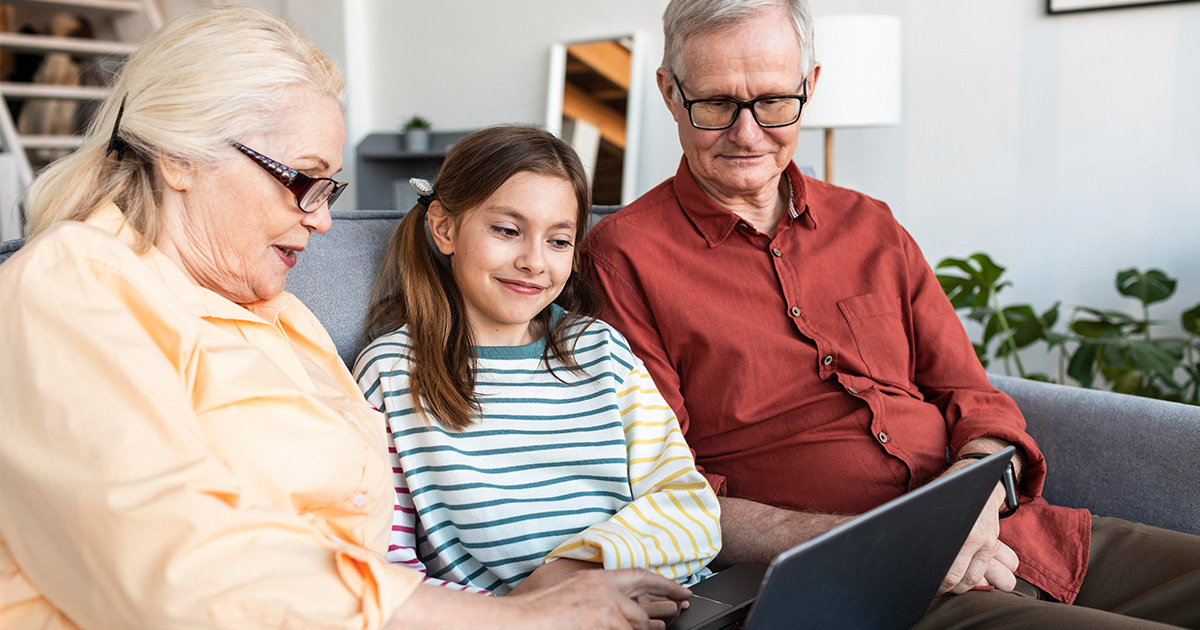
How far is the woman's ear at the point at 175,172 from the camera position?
→ 935mm

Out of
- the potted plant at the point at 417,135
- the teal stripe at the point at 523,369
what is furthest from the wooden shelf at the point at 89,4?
the teal stripe at the point at 523,369

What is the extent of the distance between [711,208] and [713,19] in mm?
299

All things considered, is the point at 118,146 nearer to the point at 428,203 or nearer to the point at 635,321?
the point at 428,203

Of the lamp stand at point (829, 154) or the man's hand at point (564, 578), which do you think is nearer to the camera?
the man's hand at point (564, 578)

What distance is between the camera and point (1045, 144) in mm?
2561

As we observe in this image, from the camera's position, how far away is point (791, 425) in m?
1.42

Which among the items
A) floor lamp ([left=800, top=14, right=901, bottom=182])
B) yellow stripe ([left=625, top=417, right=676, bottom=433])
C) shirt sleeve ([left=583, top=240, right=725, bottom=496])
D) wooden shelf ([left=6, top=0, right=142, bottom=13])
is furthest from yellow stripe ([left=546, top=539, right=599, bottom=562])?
wooden shelf ([left=6, top=0, right=142, bottom=13])

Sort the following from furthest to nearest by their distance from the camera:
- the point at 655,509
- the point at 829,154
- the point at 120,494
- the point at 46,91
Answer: the point at 46,91
the point at 829,154
the point at 655,509
the point at 120,494

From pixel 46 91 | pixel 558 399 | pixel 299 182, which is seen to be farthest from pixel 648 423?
pixel 46 91

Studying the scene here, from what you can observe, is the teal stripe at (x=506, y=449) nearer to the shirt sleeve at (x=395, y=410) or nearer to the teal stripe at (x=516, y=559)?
the shirt sleeve at (x=395, y=410)

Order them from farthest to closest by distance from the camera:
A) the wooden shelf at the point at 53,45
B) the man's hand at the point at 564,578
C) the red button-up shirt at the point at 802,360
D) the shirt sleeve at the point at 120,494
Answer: the wooden shelf at the point at 53,45, the red button-up shirt at the point at 802,360, the man's hand at the point at 564,578, the shirt sleeve at the point at 120,494

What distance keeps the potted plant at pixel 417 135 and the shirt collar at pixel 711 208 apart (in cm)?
259

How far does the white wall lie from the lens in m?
2.37

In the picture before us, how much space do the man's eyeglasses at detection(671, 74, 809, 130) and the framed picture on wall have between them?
1.46 meters
